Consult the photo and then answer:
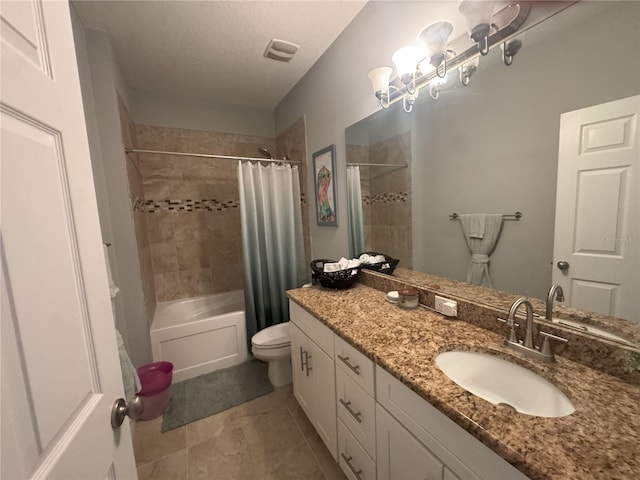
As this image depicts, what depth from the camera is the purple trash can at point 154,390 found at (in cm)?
170

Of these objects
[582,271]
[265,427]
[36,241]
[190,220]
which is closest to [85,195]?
[36,241]

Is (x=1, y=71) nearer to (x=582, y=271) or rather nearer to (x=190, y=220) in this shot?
(x=582, y=271)

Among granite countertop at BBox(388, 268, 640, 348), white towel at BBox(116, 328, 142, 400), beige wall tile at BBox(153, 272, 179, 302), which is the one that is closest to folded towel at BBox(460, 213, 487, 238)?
granite countertop at BBox(388, 268, 640, 348)

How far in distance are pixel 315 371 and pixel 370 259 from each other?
77 cm

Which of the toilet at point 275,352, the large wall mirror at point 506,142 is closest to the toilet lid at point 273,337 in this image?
the toilet at point 275,352

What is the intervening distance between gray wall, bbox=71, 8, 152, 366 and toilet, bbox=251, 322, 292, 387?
867 millimetres

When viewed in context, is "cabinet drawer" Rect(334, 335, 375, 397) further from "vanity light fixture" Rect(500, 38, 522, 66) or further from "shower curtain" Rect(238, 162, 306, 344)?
"shower curtain" Rect(238, 162, 306, 344)

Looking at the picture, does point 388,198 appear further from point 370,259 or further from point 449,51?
point 449,51

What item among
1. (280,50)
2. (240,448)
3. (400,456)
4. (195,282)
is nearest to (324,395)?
(400,456)

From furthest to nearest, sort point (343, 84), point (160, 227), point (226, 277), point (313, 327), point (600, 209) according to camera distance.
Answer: point (226, 277), point (160, 227), point (343, 84), point (313, 327), point (600, 209)

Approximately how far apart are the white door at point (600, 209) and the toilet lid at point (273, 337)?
1.67 metres

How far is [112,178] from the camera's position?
1.80 meters

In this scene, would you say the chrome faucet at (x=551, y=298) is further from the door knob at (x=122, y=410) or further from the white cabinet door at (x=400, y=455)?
the door knob at (x=122, y=410)

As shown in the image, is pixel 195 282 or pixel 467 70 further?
pixel 195 282
